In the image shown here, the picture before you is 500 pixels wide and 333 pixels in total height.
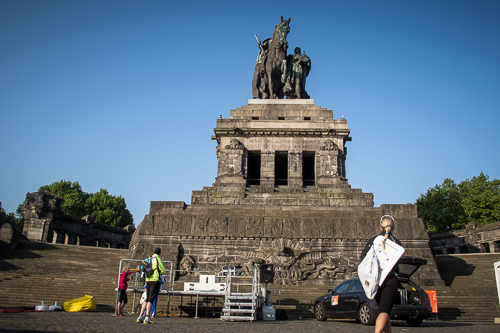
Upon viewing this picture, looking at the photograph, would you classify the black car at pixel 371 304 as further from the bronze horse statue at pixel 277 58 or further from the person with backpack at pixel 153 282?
the bronze horse statue at pixel 277 58

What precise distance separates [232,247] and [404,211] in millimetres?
9488

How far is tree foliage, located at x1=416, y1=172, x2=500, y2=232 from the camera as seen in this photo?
42812mm

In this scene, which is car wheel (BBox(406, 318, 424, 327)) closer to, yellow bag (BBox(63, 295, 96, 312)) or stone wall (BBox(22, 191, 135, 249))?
yellow bag (BBox(63, 295, 96, 312))

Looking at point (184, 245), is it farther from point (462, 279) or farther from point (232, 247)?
point (462, 279)

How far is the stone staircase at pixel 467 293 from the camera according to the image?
1355 cm

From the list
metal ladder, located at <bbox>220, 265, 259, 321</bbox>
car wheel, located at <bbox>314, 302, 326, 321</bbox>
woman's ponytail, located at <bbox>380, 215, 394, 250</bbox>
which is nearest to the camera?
Answer: woman's ponytail, located at <bbox>380, 215, 394, 250</bbox>

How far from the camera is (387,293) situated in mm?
5094

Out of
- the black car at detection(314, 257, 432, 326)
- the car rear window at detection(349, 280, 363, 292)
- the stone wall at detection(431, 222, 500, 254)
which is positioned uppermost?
the stone wall at detection(431, 222, 500, 254)

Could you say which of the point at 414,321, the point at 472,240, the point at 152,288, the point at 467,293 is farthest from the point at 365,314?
the point at 472,240

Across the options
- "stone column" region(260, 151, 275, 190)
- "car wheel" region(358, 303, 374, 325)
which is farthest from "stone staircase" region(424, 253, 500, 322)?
"stone column" region(260, 151, 275, 190)

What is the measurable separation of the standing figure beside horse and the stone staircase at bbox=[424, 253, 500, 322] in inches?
636

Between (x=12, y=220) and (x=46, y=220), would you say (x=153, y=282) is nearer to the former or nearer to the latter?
(x=46, y=220)

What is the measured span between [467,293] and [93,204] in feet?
162

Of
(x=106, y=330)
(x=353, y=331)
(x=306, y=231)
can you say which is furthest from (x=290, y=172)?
(x=106, y=330)
